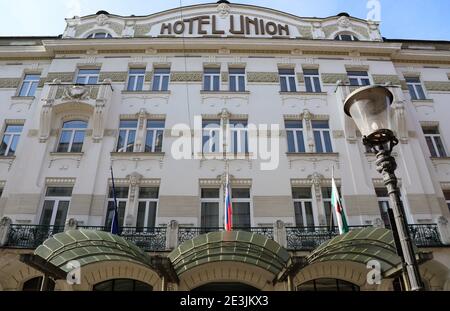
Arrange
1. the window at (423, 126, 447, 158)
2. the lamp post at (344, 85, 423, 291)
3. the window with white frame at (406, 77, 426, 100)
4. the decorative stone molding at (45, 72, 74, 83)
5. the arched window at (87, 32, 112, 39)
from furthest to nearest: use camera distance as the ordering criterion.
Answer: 1. the arched window at (87, 32, 112, 39)
2. the window with white frame at (406, 77, 426, 100)
3. the decorative stone molding at (45, 72, 74, 83)
4. the window at (423, 126, 447, 158)
5. the lamp post at (344, 85, 423, 291)

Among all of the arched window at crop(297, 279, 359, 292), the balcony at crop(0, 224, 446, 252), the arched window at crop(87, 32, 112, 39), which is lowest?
the arched window at crop(297, 279, 359, 292)

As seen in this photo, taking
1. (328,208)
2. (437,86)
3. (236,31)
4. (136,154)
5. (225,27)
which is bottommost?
(328,208)

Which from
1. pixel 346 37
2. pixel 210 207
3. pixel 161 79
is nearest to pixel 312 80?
pixel 346 37

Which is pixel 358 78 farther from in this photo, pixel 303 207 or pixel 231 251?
pixel 231 251

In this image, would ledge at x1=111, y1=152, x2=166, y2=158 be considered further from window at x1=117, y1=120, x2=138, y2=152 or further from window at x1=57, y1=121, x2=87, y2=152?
window at x1=57, y1=121, x2=87, y2=152

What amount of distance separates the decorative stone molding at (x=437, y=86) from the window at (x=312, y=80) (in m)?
5.54

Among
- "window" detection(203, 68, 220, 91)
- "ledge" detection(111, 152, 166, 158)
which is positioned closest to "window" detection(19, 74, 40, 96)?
"ledge" detection(111, 152, 166, 158)

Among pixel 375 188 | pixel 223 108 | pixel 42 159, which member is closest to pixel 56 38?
pixel 42 159

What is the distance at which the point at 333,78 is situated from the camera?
17344 mm

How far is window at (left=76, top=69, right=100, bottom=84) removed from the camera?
56.4 feet

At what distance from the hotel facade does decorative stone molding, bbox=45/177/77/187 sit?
0.18ft

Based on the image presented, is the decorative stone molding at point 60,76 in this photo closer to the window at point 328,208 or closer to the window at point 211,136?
the window at point 211,136

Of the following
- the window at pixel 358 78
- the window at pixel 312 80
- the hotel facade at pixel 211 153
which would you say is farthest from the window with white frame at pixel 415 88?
the window at pixel 312 80

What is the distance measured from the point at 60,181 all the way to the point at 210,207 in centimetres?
612
